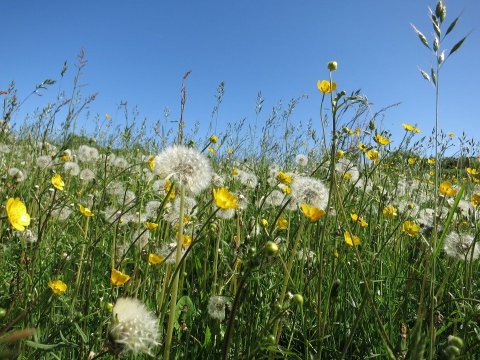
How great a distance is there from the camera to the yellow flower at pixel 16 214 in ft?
3.64

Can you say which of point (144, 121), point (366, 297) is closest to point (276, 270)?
point (366, 297)

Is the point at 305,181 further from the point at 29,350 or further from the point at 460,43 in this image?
the point at 29,350

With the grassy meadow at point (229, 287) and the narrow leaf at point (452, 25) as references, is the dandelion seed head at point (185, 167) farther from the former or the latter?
the narrow leaf at point (452, 25)

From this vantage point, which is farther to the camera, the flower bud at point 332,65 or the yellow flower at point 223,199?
the flower bud at point 332,65

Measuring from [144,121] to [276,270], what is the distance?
4.32 m

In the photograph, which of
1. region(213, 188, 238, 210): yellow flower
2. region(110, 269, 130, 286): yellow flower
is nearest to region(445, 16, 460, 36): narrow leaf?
region(213, 188, 238, 210): yellow flower

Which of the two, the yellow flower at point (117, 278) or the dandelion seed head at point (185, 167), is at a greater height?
the dandelion seed head at point (185, 167)

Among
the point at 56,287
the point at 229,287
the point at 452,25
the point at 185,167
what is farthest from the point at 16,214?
the point at 452,25

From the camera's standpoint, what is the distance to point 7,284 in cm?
173

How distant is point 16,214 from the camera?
118cm

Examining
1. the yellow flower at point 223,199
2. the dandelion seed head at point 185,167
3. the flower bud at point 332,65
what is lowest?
the yellow flower at point 223,199

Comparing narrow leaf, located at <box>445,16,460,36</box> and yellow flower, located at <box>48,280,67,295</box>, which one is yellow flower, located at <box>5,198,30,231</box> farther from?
narrow leaf, located at <box>445,16,460,36</box>

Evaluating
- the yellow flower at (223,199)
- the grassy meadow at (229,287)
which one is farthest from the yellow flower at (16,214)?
the yellow flower at (223,199)

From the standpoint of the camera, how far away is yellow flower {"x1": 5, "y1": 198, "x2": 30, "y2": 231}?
1110 millimetres
